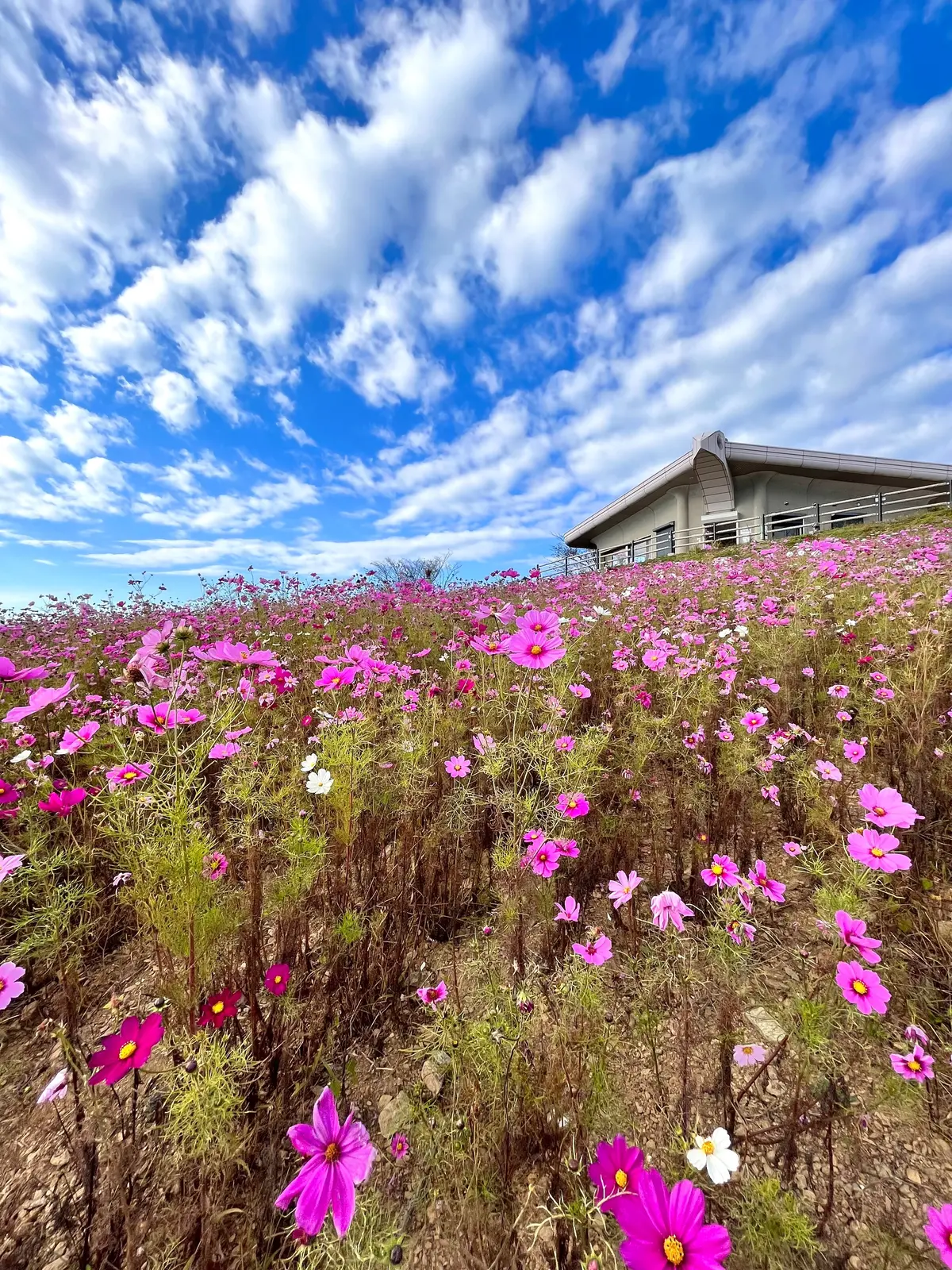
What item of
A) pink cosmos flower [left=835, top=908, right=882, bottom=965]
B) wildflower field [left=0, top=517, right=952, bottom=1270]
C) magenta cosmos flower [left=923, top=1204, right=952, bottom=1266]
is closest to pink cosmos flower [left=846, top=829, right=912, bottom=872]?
wildflower field [left=0, top=517, right=952, bottom=1270]

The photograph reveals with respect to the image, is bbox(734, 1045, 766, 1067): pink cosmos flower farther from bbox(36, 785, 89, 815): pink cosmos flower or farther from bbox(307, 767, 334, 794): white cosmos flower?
bbox(36, 785, 89, 815): pink cosmos flower

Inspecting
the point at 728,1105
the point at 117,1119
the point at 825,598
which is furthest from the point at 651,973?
the point at 825,598

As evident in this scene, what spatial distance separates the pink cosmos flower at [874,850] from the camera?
3.71ft

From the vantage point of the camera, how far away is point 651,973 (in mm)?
1394

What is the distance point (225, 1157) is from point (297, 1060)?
354 mm

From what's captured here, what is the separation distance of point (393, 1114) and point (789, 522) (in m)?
20.7

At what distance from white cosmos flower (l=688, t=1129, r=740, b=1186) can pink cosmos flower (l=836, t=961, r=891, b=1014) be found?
14.9 inches

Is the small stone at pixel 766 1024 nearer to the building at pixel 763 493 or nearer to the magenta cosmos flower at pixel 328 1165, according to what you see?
the magenta cosmos flower at pixel 328 1165

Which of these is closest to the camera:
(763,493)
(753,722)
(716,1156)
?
(716,1156)

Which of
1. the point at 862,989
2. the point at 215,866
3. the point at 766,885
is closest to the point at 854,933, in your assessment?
the point at 862,989

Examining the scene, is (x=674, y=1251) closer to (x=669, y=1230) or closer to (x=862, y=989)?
(x=669, y=1230)

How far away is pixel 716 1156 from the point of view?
2.74ft

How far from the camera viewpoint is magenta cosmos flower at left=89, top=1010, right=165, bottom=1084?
83cm

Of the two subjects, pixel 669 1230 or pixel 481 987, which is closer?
pixel 669 1230
